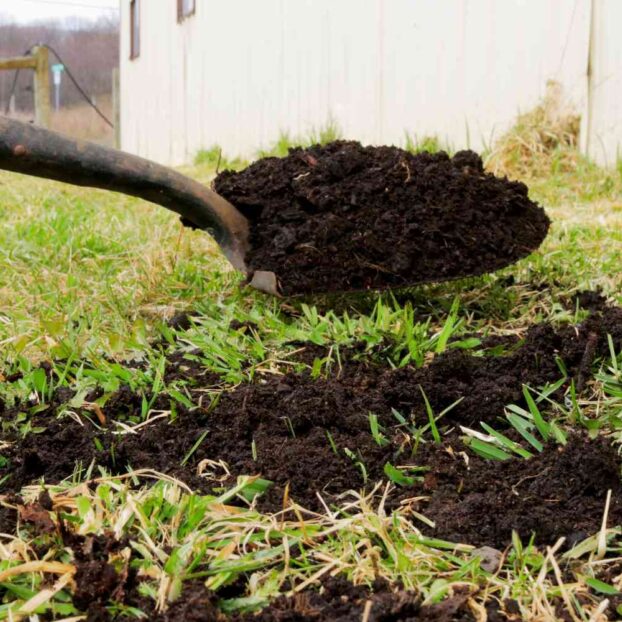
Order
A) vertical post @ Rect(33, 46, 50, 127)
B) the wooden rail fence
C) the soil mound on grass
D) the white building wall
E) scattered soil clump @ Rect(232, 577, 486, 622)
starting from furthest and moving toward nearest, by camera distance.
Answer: the wooden rail fence → vertical post @ Rect(33, 46, 50, 127) → the white building wall → the soil mound on grass → scattered soil clump @ Rect(232, 577, 486, 622)

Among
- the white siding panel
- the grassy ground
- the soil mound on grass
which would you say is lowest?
the grassy ground

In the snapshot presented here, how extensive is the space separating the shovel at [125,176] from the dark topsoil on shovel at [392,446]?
2.29 ft

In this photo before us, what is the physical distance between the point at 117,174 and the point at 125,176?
0.03 meters

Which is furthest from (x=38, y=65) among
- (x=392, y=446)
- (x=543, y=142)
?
(x=392, y=446)

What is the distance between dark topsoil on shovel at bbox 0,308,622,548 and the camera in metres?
1.40

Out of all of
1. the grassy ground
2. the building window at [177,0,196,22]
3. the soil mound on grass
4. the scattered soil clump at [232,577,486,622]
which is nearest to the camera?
the scattered soil clump at [232,577,486,622]

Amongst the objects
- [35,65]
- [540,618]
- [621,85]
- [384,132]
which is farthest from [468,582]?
[35,65]

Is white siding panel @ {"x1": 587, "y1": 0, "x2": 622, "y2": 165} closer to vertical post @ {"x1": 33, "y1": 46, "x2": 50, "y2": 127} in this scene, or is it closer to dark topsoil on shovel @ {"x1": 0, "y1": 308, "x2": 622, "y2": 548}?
dark topsoil on shovel @ {"x1": 0, "y1": 308, "x2": 622, "y2": 548}

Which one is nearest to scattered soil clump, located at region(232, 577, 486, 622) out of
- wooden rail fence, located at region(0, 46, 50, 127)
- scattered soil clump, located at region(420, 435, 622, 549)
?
scattered soil clump, located at region(420, 435, 622, 549)

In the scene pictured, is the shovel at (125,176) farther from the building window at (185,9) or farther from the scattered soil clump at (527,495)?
the building window at (185,9)

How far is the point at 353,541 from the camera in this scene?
1.32 m

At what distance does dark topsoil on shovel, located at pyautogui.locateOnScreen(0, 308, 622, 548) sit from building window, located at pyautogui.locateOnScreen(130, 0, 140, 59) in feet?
39.3

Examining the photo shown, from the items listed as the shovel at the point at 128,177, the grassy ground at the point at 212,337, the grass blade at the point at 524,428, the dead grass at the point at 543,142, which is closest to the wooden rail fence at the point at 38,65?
the grassy ground at the point at 212,337

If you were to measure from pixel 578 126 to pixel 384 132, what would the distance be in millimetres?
1727
